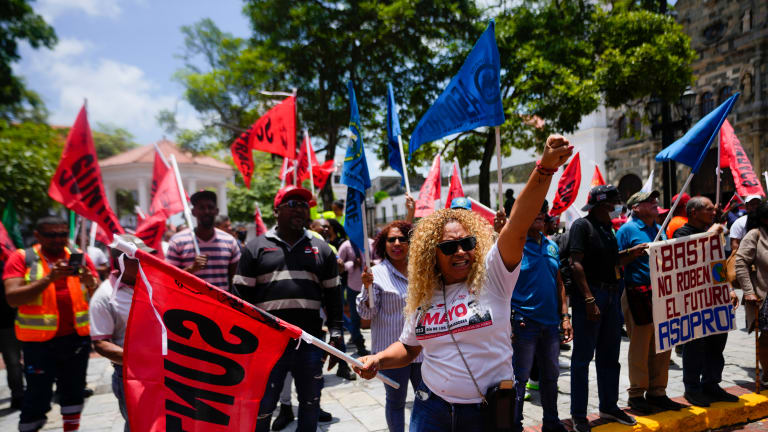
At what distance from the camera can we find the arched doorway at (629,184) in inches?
1018

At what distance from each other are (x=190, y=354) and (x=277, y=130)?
17.6ft

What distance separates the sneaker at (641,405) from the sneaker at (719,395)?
2.45 feet

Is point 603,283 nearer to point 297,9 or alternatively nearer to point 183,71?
point 297,9

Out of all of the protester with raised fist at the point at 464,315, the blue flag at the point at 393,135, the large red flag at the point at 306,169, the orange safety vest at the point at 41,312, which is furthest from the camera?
the large red flag at the point at 306,169

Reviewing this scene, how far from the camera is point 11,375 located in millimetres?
5371

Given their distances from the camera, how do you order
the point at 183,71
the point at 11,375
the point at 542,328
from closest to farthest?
the point at 542,328 → the point at 11,375 → the point at 183,71

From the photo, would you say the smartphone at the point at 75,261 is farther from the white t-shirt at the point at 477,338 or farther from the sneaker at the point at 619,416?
the sneaker at the point at 619,416

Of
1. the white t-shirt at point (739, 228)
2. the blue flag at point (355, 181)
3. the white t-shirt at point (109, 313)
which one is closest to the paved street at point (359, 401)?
the white t-shirt at point (739, 228)

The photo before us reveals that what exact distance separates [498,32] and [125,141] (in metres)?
49.7

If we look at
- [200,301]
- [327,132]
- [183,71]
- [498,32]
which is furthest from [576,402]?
[183,71]

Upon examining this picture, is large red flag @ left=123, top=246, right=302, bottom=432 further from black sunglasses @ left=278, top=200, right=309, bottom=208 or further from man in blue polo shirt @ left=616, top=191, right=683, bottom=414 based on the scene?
man in blue polo shirt @ left=616, top=191, right=683, bottom=414

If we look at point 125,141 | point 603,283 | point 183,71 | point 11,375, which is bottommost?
point 11,375

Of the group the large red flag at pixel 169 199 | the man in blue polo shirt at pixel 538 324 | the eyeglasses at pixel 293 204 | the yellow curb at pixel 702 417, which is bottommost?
the yellow curb at pixel 702 417

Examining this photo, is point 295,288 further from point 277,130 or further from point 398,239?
point 277,130
